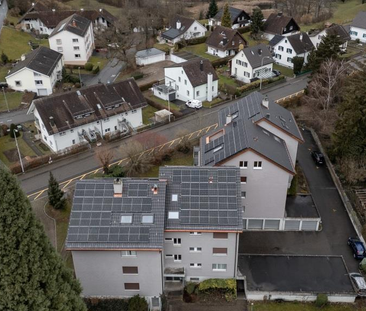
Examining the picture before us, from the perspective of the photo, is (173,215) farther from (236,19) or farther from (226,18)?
(236,19)

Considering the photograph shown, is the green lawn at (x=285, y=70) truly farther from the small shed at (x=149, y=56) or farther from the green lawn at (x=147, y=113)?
the green lawn at (x=147, y=113)

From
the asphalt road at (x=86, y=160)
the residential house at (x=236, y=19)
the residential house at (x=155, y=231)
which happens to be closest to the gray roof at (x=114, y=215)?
the residential house at (x=155, y=231)

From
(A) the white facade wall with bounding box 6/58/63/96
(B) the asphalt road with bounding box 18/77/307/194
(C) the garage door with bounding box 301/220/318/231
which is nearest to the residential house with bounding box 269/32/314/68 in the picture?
(B) the asphalt road with bounding box 18/77/307/194

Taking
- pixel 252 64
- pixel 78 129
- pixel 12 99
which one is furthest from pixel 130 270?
pixel 252 64

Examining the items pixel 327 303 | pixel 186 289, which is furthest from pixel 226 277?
pixel 327 303

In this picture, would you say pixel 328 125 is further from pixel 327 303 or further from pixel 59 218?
pixel 59 218

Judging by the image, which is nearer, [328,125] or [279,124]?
[279,124]
